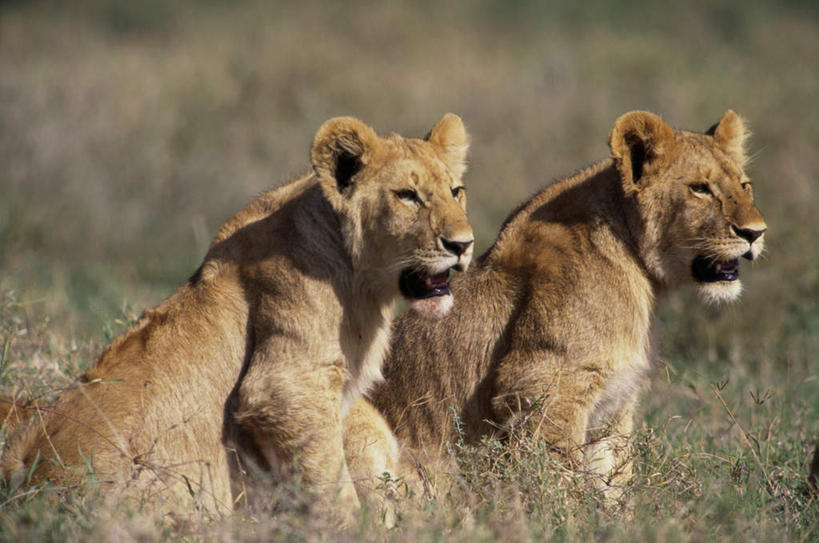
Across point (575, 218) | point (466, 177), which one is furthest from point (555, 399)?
point (466, 177)

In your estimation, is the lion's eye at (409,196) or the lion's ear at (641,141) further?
the lion's ear at (641,141)

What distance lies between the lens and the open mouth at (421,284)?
4.48 metres

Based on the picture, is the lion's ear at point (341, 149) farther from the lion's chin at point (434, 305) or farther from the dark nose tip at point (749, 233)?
the dark nose tip at point (749, 233)

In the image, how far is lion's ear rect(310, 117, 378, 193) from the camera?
440 centimetres

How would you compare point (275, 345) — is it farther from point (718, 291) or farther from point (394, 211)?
point (718, 291)

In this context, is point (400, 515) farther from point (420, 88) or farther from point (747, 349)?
point (420, 88)

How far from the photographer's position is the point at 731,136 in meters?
5.21

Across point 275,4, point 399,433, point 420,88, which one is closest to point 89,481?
point 399,433

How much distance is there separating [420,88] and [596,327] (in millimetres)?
11966

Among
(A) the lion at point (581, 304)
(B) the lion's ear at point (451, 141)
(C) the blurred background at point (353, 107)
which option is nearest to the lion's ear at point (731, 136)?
(A) the lion at point (581, 304)

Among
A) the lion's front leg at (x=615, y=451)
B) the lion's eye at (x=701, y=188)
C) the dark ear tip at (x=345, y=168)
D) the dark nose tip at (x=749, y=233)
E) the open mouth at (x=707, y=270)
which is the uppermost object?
the dark ear tip at (x=345, y=168)

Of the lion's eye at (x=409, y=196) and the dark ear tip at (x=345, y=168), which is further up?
the dark ear tip at (x=345, y=168)

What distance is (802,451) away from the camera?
5.34 metres

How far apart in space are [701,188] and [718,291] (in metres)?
0.50
